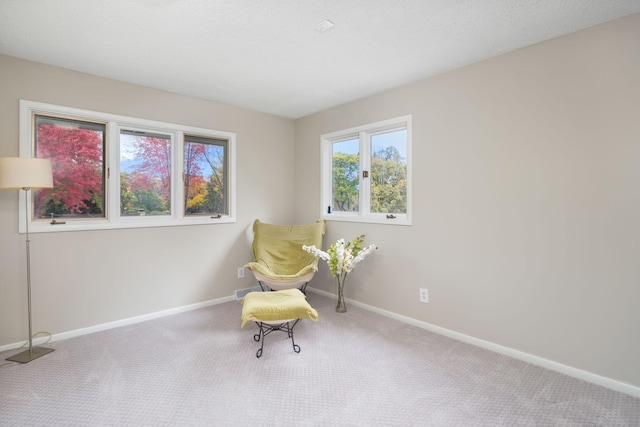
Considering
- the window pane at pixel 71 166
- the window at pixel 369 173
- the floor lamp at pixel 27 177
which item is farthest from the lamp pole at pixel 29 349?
the window at pixel 369 173

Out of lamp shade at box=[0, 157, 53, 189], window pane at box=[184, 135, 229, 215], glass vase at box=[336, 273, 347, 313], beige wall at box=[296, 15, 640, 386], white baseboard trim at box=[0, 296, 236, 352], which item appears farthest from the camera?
window pane at box=[184, 135, 229, 215]

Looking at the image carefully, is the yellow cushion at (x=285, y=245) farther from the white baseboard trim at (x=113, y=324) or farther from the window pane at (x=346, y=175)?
the white baseboard trim at (x=113, y=324)

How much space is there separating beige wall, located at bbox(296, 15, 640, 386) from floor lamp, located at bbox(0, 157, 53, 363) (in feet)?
10.0

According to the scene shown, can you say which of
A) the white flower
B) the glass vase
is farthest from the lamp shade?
the glass vase

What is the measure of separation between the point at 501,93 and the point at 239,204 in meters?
2.95

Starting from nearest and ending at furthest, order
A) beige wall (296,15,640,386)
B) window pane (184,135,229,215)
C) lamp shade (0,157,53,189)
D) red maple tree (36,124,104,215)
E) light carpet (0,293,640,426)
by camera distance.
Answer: light carpet (0,293,640,426), beige wall (296,15,640,386), lamp shade (0,157,53,189), red maple tree (36,124,104,215), window pane (184,135,229,215)

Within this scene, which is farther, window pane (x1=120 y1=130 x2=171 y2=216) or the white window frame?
window pane (x1=120 y1=130 x2=171 y2=216)

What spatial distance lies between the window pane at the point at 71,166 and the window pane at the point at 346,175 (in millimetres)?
2516

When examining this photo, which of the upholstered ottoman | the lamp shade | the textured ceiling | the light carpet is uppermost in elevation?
the textured ceiling

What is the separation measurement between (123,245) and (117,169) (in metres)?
0.74

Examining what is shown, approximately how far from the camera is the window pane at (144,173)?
3.02 m

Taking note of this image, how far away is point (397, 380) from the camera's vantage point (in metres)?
2.04

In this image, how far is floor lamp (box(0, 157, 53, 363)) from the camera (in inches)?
85.1

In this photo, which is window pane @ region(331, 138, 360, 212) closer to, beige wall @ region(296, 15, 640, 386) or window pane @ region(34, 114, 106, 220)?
beige wall @ region(296, 15, 640, 386)
